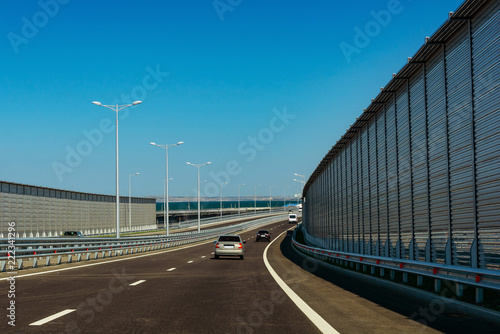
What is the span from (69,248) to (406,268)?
18.0 m

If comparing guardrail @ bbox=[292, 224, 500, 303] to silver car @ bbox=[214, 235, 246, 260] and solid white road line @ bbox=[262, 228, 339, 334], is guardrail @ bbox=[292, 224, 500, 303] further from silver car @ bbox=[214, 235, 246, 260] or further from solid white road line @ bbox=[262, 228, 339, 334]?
silver car @ bbox=[214, 235, 246, 260]

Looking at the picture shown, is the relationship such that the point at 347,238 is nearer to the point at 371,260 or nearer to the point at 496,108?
the point at 371,260

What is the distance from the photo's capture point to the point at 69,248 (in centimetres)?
2848

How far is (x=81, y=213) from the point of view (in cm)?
6650

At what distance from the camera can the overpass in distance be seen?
402 inches

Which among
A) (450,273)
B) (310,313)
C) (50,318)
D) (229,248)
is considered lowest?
(229,248)

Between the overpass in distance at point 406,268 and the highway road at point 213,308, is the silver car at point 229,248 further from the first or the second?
the highway road at point 213,308

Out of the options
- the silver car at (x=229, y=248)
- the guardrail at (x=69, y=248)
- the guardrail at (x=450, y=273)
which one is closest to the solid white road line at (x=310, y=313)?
the guardrail at (x=450, y=273)

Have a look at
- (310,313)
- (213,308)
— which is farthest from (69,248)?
(310,313)

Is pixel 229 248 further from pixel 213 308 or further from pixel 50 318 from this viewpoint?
pixel 50 318

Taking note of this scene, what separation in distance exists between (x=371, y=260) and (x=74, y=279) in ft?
31.1

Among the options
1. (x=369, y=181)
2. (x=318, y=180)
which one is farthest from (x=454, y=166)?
(x=318, y=180)

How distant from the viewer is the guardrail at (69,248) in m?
23.2

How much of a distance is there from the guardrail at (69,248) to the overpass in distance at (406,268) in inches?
27.9
